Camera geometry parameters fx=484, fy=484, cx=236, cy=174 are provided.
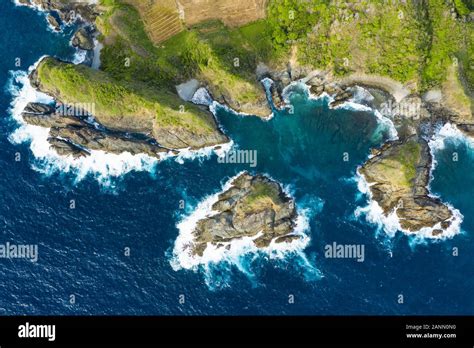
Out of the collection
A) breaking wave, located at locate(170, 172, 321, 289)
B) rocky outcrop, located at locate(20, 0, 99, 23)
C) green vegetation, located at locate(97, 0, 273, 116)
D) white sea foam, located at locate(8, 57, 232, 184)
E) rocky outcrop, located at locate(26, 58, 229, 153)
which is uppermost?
rocky outcrop, located at locate(20, 0, 99, 23)

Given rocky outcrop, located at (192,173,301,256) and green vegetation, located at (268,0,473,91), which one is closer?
rocky outcrop, located at (192,173,301,256)

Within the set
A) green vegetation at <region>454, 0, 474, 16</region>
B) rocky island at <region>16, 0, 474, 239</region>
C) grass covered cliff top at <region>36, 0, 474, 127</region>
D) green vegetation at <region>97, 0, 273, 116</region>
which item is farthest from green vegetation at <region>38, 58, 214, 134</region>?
green vegetation at <region>454, 0, 474, 16</region>

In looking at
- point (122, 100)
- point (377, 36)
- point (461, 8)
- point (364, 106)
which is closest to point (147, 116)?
point (122, 100)

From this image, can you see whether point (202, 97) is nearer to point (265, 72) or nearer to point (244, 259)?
point (265, 72)

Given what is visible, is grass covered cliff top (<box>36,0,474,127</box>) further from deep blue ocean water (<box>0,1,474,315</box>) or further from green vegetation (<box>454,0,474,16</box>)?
deep blue ocean water (<box>0,1,474,315</box>)

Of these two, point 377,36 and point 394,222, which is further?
point 377,36

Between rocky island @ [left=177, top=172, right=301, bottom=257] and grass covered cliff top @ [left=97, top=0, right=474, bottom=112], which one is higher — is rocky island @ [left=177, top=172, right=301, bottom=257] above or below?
below

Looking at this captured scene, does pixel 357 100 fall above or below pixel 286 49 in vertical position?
below
